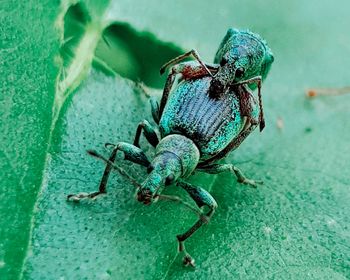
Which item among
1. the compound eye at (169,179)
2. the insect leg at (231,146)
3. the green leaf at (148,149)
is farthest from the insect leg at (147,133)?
the compound eye at (169,179)

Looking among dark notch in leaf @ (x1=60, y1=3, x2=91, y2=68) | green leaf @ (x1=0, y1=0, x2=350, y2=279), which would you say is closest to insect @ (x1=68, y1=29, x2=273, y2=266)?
green leaf @ (x1=0, y1=0, x2=350, y2=279)

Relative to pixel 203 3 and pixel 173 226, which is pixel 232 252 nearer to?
pixel 173 226

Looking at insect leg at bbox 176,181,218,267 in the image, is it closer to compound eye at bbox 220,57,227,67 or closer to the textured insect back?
compound eye at bbox 220,57,227,67

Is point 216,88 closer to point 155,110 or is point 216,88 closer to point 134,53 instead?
point 155,110

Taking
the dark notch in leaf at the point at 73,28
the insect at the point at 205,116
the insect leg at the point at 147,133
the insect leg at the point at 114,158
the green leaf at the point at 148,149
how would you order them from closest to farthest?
the green leaf at the point at 148,149 → the insect leg at the point at 114,158 → the insect at the point at 205,116 → the dark notch in leaf at the point at 73,28 → the insect leg at the point at 147,133

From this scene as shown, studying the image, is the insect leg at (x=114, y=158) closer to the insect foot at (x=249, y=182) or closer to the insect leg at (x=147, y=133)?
the insect leg at (x=147, y=133)

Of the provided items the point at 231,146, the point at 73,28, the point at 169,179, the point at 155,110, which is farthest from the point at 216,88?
the point at 73,28
